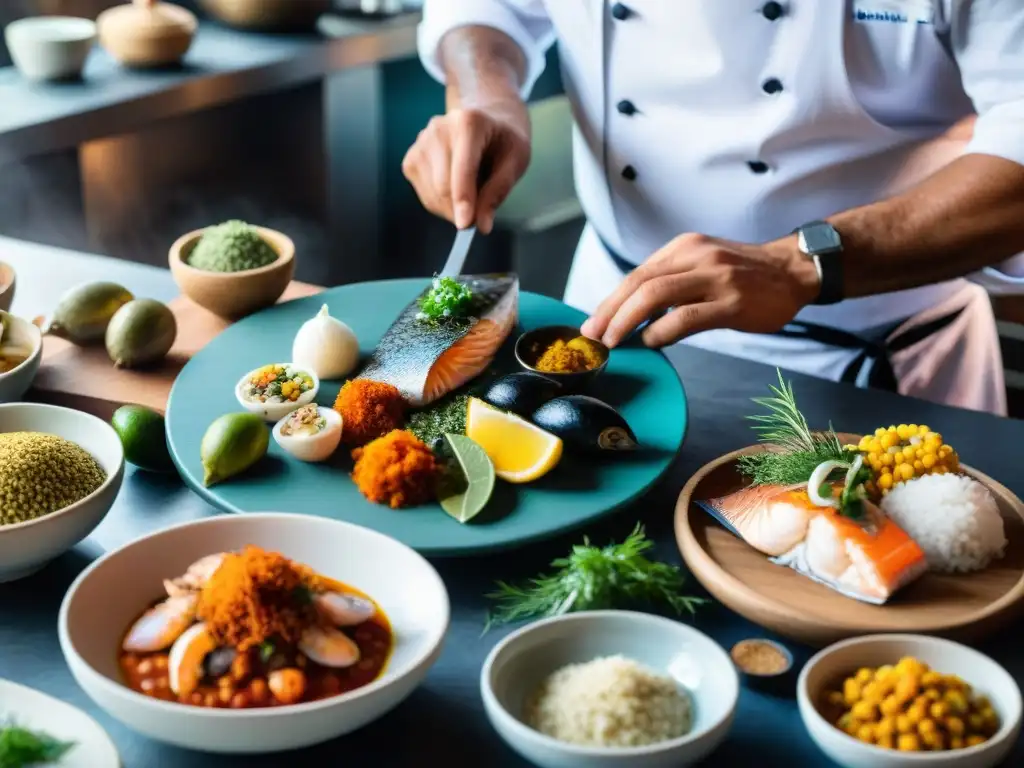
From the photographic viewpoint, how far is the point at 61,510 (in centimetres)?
120

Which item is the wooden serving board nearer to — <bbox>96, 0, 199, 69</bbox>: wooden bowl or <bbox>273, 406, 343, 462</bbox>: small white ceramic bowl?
<bbox>273, 406, 343, 462</bbox>: small white ceramic bowl

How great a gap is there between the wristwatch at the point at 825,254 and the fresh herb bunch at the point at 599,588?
64 centimetres

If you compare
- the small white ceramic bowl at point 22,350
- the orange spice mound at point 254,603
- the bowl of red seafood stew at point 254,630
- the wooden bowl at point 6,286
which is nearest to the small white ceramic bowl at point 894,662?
the bowl of red seafood stew at point 254,630

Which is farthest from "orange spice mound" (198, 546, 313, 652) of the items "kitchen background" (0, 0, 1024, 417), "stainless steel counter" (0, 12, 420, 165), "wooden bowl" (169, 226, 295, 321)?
"kitchen background" (0, 0, 1024, 417)

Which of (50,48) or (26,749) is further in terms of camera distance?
(50,48)

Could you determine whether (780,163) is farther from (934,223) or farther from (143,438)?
(143,438)

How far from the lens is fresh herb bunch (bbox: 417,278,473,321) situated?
1.72 meters

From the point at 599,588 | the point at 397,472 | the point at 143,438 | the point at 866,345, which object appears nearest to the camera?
the point at 599,588

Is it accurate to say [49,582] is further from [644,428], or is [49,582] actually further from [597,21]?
[597,21]

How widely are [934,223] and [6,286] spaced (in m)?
1.38

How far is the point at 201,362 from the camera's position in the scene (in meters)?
1.65

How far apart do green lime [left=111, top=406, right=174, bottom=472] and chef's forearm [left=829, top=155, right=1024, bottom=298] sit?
3.22 feet

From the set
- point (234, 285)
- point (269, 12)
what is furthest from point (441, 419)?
point (269, 12)

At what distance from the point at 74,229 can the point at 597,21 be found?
180cm
